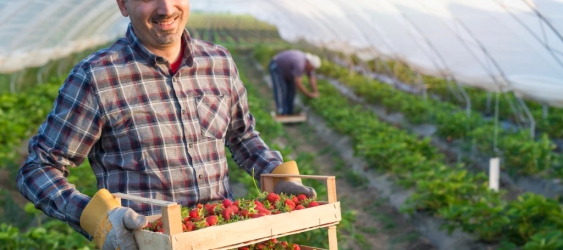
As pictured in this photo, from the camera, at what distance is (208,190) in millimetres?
1855

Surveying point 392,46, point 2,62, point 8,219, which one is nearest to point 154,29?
point 8,219

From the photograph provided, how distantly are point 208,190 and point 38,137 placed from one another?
55 centimetres

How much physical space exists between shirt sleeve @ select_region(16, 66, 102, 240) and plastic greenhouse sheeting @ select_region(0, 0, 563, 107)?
5.06 m

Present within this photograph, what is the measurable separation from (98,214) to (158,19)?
602 millimetres

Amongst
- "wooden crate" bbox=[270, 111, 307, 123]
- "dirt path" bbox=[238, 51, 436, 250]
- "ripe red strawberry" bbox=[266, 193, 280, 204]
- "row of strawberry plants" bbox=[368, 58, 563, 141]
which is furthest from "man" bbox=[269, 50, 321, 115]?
"ripe red strawberry" bbox=[266, 193, 280, 204]

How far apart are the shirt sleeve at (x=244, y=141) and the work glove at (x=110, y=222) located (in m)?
0.63

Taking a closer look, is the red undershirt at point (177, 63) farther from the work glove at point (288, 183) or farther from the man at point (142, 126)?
the work glove at point (288, 183)

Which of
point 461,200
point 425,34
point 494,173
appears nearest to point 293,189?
point 461,200

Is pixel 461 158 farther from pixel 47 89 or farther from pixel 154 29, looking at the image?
pixel 47 89

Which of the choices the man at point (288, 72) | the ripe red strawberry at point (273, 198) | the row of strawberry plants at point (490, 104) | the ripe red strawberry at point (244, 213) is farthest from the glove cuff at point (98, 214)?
the man at point (288, 72)

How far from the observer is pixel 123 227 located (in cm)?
141

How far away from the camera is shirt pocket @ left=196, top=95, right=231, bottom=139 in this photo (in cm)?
185

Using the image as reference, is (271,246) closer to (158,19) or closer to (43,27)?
(158,19)

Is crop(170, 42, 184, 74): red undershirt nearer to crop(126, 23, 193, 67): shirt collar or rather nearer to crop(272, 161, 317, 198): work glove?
A: crop(126, 23, 193, 67): shirt collar
